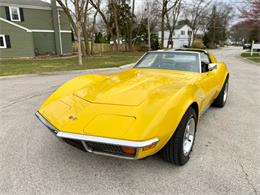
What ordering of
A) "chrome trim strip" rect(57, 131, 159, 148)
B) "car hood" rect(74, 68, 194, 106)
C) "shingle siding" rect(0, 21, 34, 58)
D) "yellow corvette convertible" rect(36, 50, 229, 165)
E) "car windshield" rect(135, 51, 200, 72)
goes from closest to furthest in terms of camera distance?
"chrome trim strip" rect(57, 131, 159, 148) < "yellow corvette convertible" rect(36, 50, 229, 165) < "car hood" rect(74, 68, 194, 106) < "car windshield" rect(135, 51, 200, 72) < "shingle siding" rect(0, 21, 34, 58)

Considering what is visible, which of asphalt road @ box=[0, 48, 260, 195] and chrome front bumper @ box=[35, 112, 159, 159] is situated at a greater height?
chrome front bumper @ box=[35, 112, 159, 159]

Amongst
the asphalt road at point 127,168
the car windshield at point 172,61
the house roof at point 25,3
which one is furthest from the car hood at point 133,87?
the house roof at point 25,3

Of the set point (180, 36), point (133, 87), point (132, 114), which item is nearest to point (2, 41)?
point (133, 87)

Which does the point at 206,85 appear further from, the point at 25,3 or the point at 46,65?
the point at 25,3

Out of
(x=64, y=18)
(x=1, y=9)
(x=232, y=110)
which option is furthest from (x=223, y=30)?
(x=232, y=110)

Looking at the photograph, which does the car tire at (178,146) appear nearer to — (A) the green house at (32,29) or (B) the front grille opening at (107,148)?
(B) the front grille opening at (107,148)

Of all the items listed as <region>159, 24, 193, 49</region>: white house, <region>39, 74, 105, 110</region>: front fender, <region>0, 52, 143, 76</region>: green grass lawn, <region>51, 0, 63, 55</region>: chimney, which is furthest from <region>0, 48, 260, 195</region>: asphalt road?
<region>159, 24, 193, 49</region>: white house

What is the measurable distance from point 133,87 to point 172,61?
146 cm

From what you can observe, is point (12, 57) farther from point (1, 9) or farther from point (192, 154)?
point (192, 154)

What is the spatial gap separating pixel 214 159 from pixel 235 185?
1.64 feet

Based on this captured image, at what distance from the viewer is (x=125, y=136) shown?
6.12 feet

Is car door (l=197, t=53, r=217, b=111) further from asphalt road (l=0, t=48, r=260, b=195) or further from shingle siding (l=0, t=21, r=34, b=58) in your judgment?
shingle siding (l=0, t=21, r=34, b=58)

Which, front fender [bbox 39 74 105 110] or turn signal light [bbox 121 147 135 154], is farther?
front fender [bbox 39 74 105 110]

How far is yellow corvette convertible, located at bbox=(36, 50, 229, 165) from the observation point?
1924 millimetres
